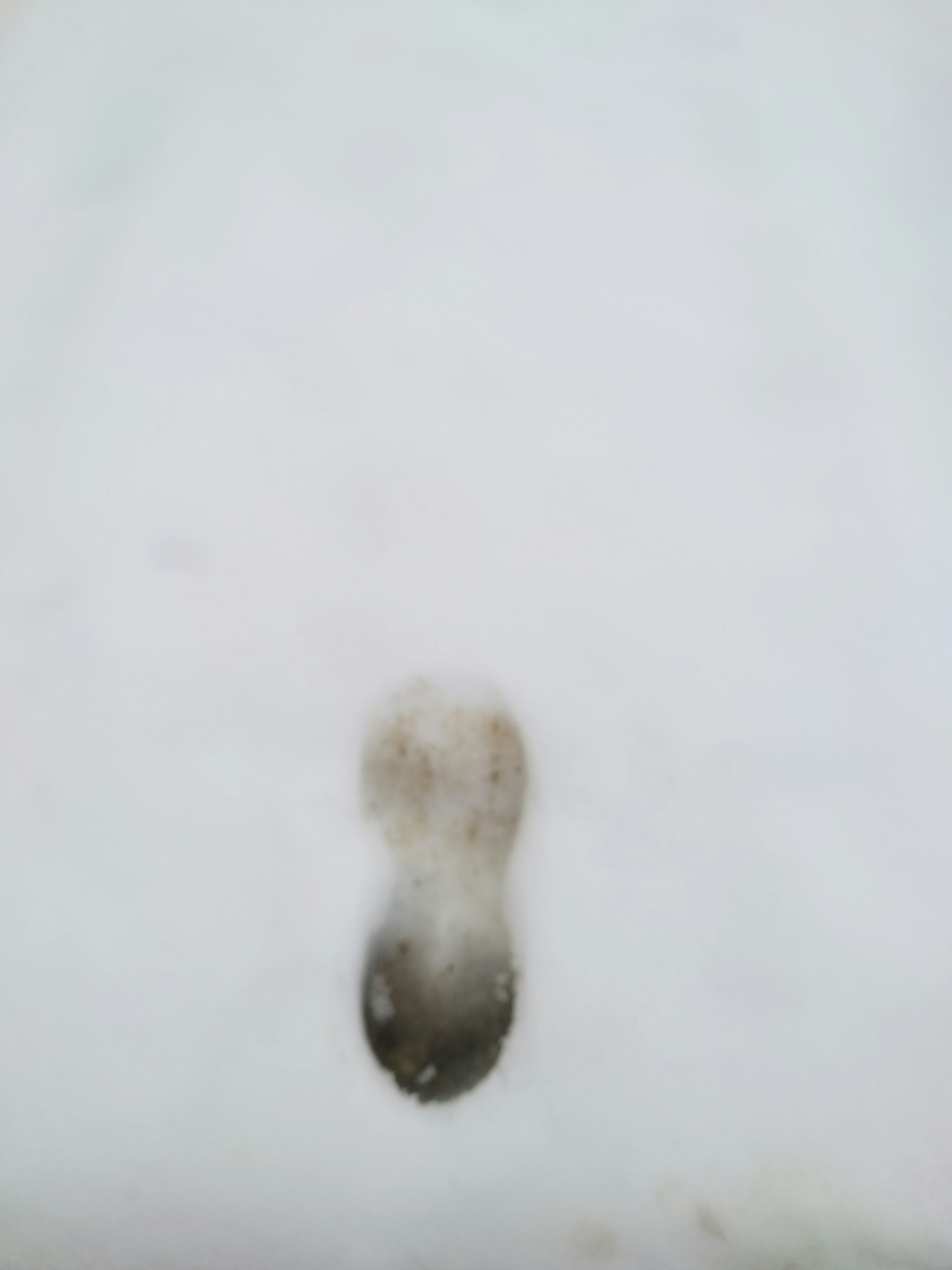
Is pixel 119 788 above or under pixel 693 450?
under

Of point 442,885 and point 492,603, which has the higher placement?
point 492,603

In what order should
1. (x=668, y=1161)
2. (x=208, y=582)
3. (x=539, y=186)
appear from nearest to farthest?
(x=668, y=1161), (x=208, y=582), (x=539, y=186)

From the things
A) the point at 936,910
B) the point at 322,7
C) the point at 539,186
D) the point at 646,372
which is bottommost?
the point at 936,910

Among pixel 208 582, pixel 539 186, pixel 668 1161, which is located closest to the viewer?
pixel 668 1161

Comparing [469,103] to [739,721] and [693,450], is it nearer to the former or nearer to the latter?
[693,450]

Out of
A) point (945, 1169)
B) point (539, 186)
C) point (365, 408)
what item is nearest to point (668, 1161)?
point (945, 1169)
